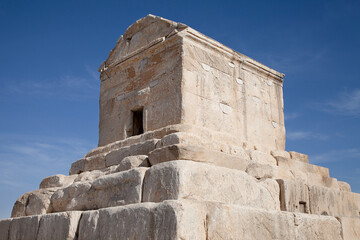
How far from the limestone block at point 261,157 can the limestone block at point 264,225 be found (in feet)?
3.82

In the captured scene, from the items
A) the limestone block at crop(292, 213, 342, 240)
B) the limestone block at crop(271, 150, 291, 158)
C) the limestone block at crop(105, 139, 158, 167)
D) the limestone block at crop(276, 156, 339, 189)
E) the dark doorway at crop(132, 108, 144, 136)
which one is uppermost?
the dark doorway at crop(132, 108, 144, 136)

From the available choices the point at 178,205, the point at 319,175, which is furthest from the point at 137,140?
the point at 319,175

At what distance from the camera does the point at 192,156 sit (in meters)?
4.75

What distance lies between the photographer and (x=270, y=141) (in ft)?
23.9

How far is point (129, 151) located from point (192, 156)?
148 centimetres

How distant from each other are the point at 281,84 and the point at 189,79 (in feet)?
8.69

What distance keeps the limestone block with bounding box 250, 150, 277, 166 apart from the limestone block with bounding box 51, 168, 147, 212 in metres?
2.05

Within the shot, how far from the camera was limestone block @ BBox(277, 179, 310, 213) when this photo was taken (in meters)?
5.56

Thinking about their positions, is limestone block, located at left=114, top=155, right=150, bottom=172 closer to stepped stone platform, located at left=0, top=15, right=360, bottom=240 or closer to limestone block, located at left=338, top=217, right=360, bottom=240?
stepped stone platform, located at left=0, top=15, right=360, bottom=240

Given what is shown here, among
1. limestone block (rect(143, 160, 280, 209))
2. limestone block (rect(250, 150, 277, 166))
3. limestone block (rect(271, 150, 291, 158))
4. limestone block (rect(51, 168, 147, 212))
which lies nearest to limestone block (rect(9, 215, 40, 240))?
limestone block (rect(51, 168, 147, 212))

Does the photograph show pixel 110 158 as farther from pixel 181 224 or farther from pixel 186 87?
pixel 181 224

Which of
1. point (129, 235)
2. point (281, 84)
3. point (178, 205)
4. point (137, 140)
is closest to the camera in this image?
point (178, 205)

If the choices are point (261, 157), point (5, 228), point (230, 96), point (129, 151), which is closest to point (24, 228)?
point (5, 228)

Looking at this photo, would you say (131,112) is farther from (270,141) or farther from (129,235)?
(129,235)
